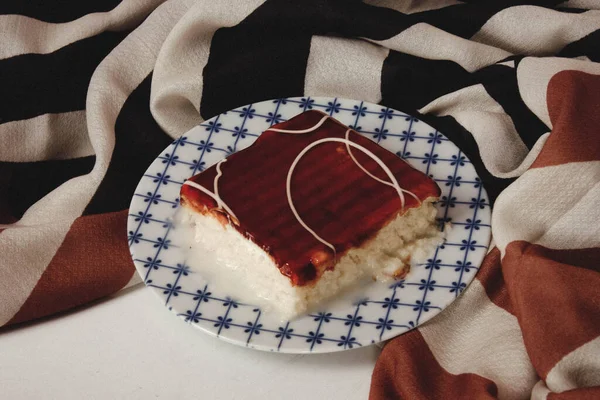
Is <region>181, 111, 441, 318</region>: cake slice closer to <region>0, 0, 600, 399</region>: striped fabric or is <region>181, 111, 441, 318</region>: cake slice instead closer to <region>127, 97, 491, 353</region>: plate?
<region>127, 97, 491, 353</region>: plate

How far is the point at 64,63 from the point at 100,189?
35cm

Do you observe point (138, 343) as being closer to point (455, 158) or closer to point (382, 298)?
point (382, 298)

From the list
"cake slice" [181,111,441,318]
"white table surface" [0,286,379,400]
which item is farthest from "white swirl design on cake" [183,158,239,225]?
"white table surface" [0,286,379,400]

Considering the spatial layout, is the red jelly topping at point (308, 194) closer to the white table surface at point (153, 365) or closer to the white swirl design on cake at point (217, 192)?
the white swirl design on cake at point (217, 192)

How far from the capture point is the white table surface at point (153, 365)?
4.61 feet

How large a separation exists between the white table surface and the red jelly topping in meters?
0.16

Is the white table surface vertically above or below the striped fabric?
below

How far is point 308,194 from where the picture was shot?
1.52 meters

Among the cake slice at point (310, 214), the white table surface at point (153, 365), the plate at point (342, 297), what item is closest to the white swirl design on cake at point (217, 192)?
the cake slice at point (310, 214)

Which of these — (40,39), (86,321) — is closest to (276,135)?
(86,321)

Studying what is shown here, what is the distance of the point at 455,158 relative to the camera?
170 cm

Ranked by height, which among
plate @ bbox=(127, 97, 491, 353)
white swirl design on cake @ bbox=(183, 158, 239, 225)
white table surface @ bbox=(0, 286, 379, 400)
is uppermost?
white swirl design on cake @ bbox=(183, 158, 239, 225)

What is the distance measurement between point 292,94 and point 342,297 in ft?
1.96

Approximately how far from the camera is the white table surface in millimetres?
1404
